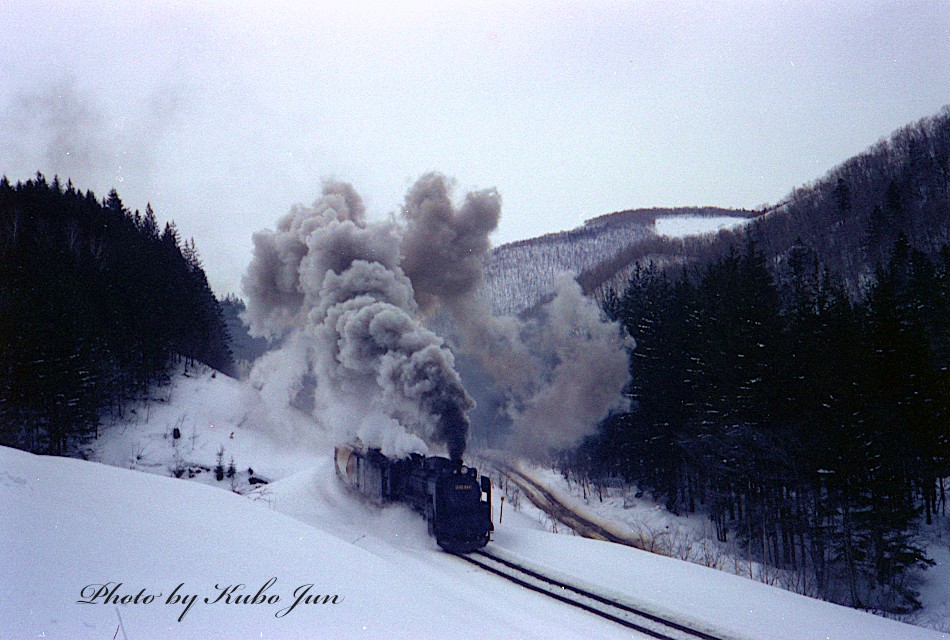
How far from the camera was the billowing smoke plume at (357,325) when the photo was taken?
2125 centimetres

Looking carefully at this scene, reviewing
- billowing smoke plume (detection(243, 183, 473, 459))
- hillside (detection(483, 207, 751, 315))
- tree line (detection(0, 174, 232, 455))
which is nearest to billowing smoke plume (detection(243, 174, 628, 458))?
billowing smoke plume (detection(243, 183, 473, 459))

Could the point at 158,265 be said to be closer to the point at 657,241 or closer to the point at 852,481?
the point at 852,481

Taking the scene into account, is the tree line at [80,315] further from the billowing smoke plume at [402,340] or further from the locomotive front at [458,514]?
the locomotive front at [458,514]

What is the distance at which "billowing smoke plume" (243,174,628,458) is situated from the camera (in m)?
21.9

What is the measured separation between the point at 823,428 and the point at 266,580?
21.2 m

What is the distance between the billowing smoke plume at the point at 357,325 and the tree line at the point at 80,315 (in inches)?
373

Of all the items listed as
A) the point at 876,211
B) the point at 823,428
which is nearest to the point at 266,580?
the point at 823,428

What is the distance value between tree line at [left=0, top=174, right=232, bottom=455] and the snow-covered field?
19295mm

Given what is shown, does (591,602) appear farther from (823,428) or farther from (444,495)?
(823,428)

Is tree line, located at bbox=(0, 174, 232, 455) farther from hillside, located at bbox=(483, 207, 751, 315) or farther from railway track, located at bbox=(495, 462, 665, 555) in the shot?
hillside, located at bbox=(483, 207, 751, 315)

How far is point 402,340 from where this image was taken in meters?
22.4

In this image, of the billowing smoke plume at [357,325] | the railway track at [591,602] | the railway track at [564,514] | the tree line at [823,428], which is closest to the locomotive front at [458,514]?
the railway track at [591,602]

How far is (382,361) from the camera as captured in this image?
22297mm

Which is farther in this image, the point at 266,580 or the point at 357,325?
the point at 357,325
